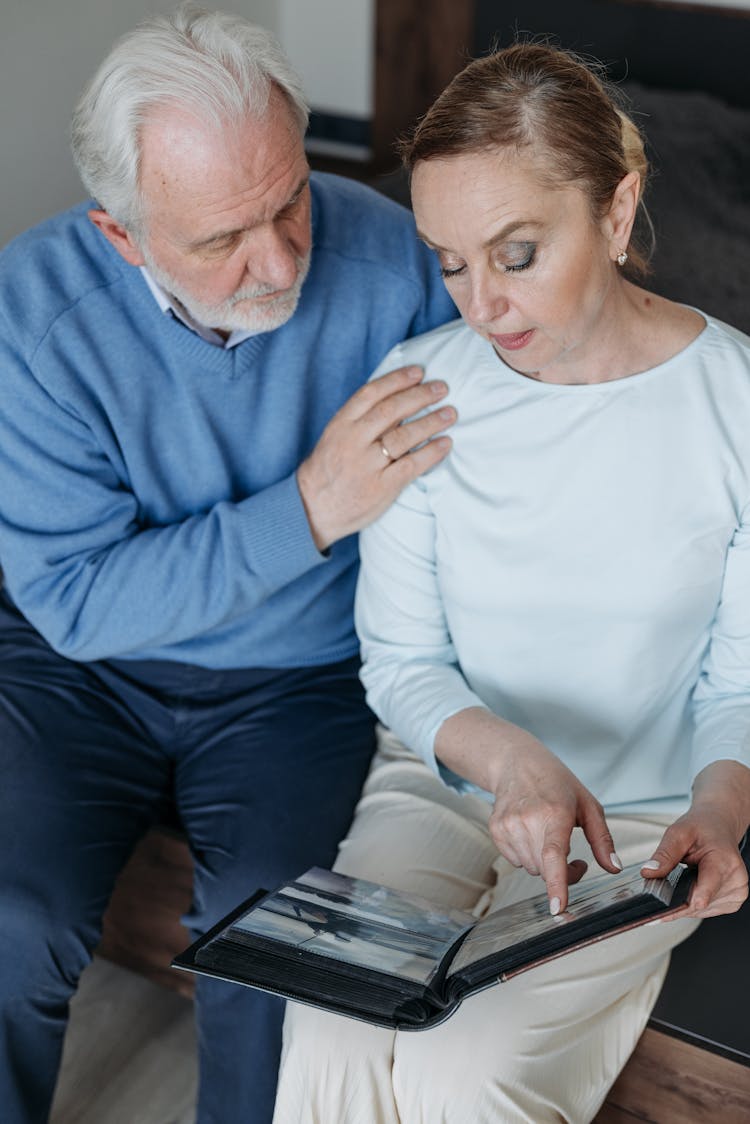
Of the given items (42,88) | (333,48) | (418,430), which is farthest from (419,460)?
(333,48)

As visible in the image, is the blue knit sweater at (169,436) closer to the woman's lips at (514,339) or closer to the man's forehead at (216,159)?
the man's forehead at (216,159)

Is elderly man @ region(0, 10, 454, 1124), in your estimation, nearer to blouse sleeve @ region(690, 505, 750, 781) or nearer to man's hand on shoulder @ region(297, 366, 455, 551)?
man's hand on shoulder @ region(297, 366, 455, 551)

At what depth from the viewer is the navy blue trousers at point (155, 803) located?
1391mm

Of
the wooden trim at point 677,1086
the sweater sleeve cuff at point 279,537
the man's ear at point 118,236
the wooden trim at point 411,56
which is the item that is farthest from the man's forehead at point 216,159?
the wooden trim at point 411,56

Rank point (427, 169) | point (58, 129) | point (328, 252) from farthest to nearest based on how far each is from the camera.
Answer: point (58, 129), point (328, 252), point (427, 169)

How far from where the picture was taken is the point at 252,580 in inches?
57.6

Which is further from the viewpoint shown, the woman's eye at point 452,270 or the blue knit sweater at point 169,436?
the blue knit sweater at point 169,436

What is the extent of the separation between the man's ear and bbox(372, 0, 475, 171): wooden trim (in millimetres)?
2049

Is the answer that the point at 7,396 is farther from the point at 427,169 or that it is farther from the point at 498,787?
the point at 498,787

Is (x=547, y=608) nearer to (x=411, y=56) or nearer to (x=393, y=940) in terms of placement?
(x=393, y=940)

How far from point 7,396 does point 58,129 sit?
70.7 inches

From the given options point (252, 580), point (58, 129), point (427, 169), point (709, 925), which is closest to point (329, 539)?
point (252, 580)

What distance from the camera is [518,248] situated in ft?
3.78

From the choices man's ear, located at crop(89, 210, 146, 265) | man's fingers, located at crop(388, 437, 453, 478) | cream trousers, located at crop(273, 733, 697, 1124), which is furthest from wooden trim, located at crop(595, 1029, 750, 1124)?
man's ear, located at crop(89, 210, 146, 265)
